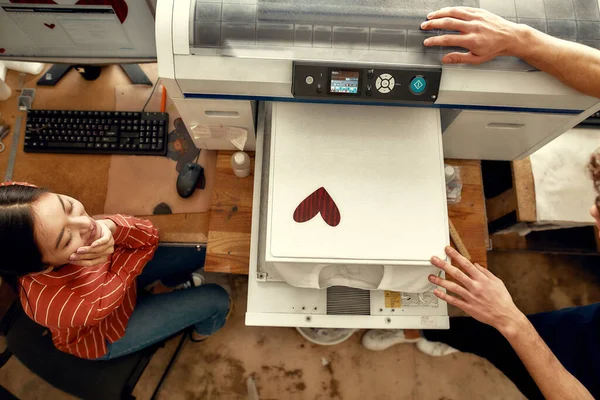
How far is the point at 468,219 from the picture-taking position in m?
1.20

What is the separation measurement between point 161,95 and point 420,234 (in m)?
0.94

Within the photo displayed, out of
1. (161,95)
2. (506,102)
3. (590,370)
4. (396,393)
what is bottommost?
(396,393)

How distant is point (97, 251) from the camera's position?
0.98 meters

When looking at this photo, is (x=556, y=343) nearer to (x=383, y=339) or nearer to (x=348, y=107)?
(x=383, y=339)

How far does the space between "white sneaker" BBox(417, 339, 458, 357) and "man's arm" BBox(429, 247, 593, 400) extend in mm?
826

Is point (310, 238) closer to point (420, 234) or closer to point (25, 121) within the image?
point (420, 234)

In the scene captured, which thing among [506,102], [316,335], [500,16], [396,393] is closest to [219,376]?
[316,335]

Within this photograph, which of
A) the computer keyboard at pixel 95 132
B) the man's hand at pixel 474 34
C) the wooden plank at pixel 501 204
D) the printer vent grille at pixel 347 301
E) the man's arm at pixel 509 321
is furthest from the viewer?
the wooden plank at pixel 501 204

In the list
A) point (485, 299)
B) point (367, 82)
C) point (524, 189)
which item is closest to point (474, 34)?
point (367, 82)

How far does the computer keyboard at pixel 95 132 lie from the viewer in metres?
1.23

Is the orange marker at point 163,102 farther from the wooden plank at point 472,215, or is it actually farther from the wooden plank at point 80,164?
the wooden plank at point 472,215

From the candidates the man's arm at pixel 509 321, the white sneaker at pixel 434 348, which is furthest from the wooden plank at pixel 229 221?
the white sneaker at pixel 434 348

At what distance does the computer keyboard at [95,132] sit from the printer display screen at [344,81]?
637 mm

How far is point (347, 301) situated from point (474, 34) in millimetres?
721
